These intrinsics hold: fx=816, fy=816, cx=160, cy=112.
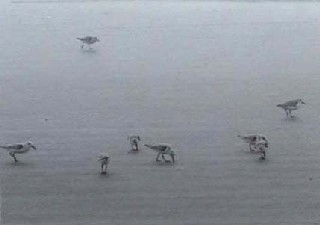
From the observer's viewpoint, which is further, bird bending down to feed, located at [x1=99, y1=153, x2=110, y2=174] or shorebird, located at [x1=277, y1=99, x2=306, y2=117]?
shorebird, located at [x1=277, y1=99, x2=306, y2=117]

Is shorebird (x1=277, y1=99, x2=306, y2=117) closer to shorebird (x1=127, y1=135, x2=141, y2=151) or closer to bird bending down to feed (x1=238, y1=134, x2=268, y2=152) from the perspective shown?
bird bending down to feed (x1=238, y1=134, x2=268, y2=152)

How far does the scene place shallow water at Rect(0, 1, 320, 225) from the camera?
115 inches

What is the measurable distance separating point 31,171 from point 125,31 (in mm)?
3171

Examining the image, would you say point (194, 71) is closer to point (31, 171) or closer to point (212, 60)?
point (212, 60)

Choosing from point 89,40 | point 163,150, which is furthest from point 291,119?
point 89,40

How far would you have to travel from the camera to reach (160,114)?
411cm

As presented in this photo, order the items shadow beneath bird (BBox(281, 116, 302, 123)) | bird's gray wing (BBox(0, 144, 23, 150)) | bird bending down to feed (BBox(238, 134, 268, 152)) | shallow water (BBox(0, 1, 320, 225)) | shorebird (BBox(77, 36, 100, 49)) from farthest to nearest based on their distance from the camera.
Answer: shorebird (BBox(77, 36, 100, 49)) < shadow beneath bird (BBox(281, 116, 302, 123)) < bird bending down to feed (BBox(238, 134, 268, 152)) < bird's gray wing (BBox(0, 144, 23, 150)) < shallow water (BBox(0, 1, 320, 225))

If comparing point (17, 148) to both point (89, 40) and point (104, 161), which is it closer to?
point (104, 161)

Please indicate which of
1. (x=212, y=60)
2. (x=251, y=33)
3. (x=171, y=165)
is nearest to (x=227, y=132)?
(x=171, y=165)

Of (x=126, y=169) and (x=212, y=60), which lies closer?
(x=126, y=169)

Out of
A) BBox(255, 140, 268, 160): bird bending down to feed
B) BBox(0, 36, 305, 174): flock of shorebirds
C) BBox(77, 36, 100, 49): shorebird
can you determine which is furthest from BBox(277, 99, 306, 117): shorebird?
BBox(77, 36, 100, 49): shorebird

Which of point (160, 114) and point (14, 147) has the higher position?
point (160, 114)

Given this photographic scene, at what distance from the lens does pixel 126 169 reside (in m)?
3.30

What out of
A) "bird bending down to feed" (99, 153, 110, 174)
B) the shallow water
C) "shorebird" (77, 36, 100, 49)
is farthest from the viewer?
"shorebird" (77, 36, 100, 49)
